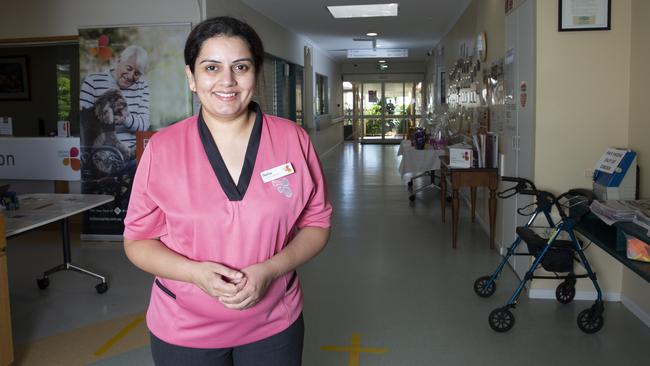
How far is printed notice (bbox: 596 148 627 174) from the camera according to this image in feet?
12.0

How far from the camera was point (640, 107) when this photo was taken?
12.5 feet

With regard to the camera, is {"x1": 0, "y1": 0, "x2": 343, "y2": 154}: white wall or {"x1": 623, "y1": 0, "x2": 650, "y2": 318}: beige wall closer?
{"x1": 623, "y1": 0, "x2": 650, "y2": 318}: beige wall

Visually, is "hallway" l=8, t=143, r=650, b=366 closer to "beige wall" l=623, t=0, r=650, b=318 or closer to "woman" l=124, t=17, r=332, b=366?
"beige wall" l=623, t=0, r=650, b=318

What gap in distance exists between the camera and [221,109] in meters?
1.45

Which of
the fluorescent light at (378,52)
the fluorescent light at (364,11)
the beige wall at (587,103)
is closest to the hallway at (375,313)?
the beige wall at (587,103)

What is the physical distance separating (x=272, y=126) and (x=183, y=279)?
456 mm

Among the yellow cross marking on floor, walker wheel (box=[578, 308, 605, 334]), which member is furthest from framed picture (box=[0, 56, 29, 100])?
walker wheel (box=[578, 308, 605, 334])

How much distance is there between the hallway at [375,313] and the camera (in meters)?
3.36

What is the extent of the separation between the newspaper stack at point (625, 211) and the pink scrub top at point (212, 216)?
78.6 inches

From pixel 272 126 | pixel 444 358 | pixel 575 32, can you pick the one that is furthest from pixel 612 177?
pixel 272 126

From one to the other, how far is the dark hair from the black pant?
72 centimetres

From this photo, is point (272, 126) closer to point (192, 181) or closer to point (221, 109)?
point (221, 109)

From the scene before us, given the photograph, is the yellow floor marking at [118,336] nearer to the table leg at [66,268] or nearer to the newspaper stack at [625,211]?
the table leg at [66,268]

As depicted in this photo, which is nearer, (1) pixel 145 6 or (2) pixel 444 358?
(2) pixel 444 358
